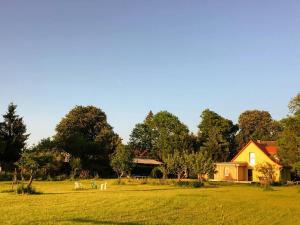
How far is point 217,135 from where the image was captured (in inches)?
A: 3036

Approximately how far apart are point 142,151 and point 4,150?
120 feet

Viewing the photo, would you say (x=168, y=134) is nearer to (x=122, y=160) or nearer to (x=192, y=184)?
(x=122, y=160)

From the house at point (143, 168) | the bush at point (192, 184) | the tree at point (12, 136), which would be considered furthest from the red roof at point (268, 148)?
the tree at point (12, 136)

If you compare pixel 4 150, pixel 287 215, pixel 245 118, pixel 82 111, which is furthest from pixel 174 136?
pixel 287 215

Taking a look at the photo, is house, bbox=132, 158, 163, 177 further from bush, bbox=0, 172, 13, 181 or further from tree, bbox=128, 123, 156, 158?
bush, bbox=0, 172, 13, 181

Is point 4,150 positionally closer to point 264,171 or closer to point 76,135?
point 76,135

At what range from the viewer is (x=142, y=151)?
8881 centimetres

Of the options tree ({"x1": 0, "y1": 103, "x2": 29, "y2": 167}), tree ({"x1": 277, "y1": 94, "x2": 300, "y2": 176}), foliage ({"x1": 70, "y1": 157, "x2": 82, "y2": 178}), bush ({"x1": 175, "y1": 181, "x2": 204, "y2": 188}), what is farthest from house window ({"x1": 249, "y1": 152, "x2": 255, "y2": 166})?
tree ({"x1": 0, "y1": 103, "x2": 29, "y2": 167})

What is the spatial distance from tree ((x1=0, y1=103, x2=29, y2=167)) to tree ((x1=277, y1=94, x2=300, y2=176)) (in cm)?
3484

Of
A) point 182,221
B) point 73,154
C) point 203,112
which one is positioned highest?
point 203,112

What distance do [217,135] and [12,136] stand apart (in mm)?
36470

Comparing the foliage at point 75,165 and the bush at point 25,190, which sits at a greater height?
the foliage at point 75,165

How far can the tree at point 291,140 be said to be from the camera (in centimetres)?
4230

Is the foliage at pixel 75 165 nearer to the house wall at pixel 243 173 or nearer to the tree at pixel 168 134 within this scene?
the tree at pixel 168 134
